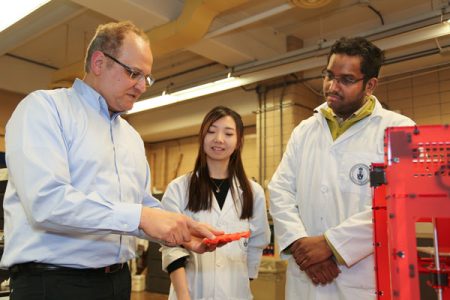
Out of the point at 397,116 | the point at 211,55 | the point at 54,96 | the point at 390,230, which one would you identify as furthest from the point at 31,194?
the point at 211,55

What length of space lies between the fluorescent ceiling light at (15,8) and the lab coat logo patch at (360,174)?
90.2 inches

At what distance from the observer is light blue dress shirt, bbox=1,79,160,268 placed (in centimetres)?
110

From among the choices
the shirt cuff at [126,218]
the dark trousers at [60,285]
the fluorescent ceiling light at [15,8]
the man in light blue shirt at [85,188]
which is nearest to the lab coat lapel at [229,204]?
the man in light blue shirt at [85,188]

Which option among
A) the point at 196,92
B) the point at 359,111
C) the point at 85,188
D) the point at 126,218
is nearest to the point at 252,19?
the point at 196,92

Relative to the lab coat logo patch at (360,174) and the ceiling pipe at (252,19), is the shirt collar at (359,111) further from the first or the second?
the ceiling pipe at (252,19)

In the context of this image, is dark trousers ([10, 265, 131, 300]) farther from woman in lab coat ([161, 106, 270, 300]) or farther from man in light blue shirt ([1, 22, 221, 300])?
woman in lab coat ([161, 106, 270, 300])

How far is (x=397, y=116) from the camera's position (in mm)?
1741

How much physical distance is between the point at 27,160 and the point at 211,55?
4.24 metres

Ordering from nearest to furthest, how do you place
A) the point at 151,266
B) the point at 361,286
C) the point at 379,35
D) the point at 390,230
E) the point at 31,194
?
the point at 390,230 → the point at 31,194 → the point at 361,286 → the point at 379,35 → the point at 151,266

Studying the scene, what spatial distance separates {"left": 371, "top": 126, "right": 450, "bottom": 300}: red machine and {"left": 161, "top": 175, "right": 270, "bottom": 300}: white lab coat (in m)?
1.00

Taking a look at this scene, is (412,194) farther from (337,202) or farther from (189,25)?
(189,25)

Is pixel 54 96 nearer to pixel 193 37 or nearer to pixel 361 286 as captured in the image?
pixel 361 286

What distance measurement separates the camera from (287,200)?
183 cm

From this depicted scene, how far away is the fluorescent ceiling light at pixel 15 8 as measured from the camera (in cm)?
286
